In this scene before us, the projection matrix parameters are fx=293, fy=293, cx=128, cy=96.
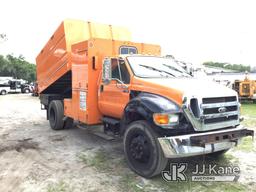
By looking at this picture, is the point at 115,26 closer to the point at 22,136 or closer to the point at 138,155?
the point at 22,136

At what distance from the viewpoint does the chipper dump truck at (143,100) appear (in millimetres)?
4750

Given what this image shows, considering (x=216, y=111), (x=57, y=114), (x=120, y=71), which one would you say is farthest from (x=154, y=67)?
(x=57, y=114)

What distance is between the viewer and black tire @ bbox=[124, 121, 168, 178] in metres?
4.82

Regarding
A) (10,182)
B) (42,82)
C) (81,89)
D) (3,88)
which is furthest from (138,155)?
(3,88)

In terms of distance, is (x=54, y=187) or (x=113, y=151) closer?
(x=54, y=187)

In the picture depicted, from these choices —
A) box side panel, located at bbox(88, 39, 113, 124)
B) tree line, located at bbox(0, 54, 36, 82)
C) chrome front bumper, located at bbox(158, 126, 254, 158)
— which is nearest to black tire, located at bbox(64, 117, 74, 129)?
box side panel, located at bbox(88, 39, 113, 124)

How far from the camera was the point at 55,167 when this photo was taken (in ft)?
18.7

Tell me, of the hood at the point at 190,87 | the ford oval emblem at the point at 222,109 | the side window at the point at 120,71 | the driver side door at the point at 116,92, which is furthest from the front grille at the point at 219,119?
the side window at the point at 120,71

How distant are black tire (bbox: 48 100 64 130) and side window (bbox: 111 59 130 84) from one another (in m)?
3.49

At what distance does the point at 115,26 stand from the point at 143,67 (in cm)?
344

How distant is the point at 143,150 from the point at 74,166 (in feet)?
5.05

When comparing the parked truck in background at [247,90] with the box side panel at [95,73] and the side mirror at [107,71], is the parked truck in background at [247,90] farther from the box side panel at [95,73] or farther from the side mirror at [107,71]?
the side mirror at [107,71]
